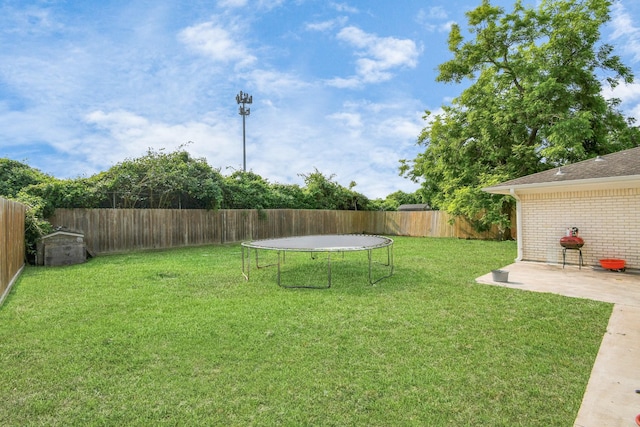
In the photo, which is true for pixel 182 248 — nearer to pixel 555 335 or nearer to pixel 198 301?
pixel 198 301

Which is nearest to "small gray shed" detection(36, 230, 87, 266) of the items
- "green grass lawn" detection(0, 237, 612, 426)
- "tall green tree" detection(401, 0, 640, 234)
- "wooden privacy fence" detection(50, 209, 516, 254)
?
"wooden privacy fence" detection(50, 209, 516, 254)

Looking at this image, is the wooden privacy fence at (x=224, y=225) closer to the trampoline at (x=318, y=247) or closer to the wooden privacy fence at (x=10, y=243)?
the wooden privacy fence at (x=10, y=243)

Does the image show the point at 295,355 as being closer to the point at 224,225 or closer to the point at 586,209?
the point at 586,209

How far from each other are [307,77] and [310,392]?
31.9 feet

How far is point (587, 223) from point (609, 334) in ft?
15.9

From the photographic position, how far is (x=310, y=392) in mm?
2123

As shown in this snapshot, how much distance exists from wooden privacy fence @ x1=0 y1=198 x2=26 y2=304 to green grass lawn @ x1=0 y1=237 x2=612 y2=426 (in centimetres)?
36

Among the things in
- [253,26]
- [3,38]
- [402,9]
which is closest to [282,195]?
[253,26]

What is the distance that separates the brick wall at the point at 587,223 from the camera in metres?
6.42

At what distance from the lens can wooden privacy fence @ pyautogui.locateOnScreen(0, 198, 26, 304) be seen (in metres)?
4.75


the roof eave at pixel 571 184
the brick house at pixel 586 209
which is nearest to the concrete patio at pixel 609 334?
the brick house at pixel 586 209

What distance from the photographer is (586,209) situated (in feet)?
22.6

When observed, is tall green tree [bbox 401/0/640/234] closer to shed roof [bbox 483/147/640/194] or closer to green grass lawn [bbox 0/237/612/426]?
shed roof [bbox 483/147/640/194]

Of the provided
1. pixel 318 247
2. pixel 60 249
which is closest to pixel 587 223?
pixel 318 247
